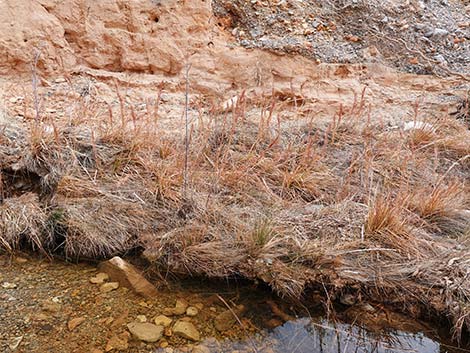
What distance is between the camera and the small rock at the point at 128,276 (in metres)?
2.49

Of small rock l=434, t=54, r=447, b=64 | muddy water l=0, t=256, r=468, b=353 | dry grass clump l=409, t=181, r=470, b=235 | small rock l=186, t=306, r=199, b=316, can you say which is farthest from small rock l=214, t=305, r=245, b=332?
small rock l=434, t=54, r=447, b=64

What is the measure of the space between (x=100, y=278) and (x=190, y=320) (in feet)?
1.98

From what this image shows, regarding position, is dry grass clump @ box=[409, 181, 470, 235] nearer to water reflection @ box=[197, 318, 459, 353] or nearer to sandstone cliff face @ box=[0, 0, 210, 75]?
water reflection @ box=[197, 318, 459, 353]

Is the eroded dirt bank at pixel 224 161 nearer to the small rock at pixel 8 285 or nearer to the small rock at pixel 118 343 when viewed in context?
the small rock at pixel 8 285

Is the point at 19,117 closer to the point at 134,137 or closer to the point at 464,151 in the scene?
the point at 134,137

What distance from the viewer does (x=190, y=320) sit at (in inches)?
91.8

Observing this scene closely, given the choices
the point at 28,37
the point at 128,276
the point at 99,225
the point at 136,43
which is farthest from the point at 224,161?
the point at 28,37

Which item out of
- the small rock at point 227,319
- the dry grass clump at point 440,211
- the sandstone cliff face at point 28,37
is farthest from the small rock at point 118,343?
the sandstone cliff face at point 28,37

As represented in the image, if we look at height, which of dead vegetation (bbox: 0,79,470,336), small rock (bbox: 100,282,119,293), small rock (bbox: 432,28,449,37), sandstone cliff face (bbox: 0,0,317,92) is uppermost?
small rock (bbox: 432,28,449,37)

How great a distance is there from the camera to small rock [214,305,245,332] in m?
2.32

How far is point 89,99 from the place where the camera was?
418 cm

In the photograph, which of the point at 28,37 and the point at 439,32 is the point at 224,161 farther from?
the point at 439,32

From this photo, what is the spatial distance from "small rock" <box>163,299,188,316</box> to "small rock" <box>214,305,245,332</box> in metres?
0.18

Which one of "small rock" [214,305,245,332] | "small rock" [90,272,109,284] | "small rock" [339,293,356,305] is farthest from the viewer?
"small rock" [90,272,109,284]
